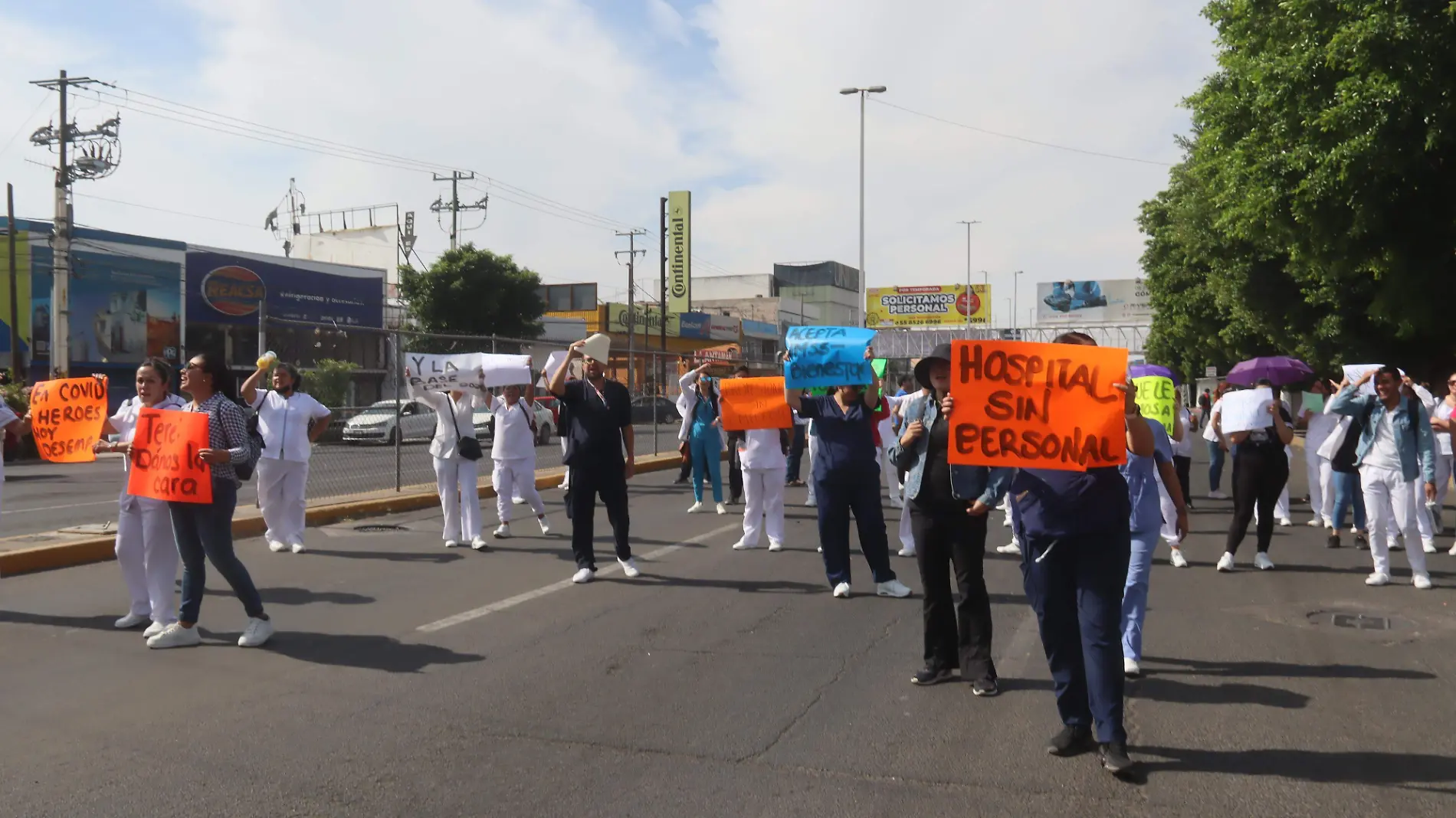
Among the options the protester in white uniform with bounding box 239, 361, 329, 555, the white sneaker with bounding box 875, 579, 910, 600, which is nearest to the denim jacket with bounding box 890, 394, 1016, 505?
the white sneaker with bounding box 875, 579, 910, 600

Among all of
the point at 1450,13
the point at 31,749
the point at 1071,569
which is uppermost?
the point at 1450,13

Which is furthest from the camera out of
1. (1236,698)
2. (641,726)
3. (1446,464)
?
(1446,464)

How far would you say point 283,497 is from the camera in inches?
424

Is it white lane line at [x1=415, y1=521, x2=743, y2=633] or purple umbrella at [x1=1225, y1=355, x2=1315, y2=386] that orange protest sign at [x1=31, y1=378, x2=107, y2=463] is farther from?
purple umbrella at [x1=1225, y1=355, x2=1315, y2=386]

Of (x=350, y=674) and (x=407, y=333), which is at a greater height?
(x=407, y=333)

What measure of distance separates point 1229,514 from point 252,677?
11655 mm

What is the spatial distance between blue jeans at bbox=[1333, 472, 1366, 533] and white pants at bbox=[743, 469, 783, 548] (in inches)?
214

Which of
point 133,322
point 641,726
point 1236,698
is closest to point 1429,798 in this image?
point 1236,698

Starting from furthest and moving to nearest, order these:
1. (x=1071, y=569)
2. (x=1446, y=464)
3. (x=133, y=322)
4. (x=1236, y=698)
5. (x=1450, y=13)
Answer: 1. (x=133, y=322)
2. (x=1450, y=13)
3. (x=1446, y=464)
4. (x=1236, y=698)
5. (x=1071, y=569)

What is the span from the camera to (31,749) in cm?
493

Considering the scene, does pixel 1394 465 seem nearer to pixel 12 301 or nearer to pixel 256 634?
pixel 256 634

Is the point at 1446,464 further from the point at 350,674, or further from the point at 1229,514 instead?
the point at 350,674

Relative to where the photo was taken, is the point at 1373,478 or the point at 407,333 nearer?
the point at 1373,478

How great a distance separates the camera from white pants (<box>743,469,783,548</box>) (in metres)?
10.9
